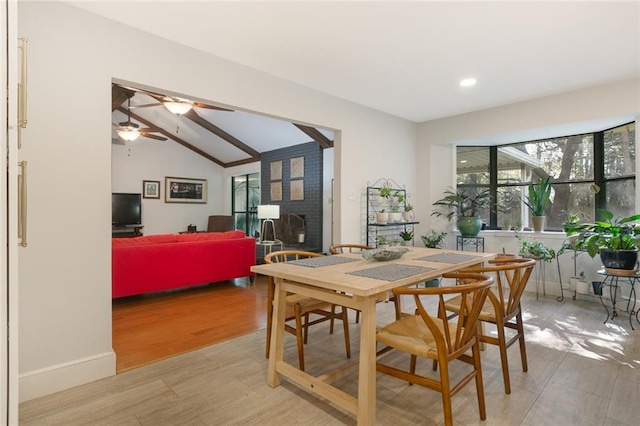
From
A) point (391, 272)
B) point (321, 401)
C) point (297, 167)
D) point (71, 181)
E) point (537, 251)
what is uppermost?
point (297, 167)

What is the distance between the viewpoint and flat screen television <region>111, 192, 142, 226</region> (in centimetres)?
737

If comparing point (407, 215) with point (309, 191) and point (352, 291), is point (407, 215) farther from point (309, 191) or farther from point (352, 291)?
point (352, 291)

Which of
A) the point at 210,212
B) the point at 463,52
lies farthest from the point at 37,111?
the point at 210,212

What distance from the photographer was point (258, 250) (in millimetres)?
5996

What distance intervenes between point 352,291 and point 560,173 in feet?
14.4

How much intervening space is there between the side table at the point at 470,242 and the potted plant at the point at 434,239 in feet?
Result: 0.74

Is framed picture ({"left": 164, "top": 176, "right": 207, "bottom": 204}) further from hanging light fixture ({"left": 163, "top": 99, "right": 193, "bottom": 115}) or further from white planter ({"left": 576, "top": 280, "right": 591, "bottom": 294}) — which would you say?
white planter ({"left": 576, "top": 280, "right": 591, "bottom": 294})

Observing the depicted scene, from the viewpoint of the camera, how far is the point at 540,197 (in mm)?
4301

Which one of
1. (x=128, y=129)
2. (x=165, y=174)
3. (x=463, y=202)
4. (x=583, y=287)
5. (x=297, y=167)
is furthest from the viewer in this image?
(x=165, y=174)

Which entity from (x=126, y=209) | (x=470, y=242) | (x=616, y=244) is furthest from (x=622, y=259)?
(x=126, y=209)

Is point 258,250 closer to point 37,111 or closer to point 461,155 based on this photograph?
point 461,155

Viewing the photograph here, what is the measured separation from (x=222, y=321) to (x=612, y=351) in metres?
3.34

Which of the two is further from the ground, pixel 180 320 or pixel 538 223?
pixel 538 223

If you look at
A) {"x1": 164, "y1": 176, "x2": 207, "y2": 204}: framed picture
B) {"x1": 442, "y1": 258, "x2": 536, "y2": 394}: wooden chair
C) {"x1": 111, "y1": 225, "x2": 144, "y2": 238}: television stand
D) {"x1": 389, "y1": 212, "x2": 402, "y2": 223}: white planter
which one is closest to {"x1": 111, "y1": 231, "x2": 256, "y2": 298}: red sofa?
{"x1": 389, "y1": 212, "x2": 402, "y2": 223}: white planter
